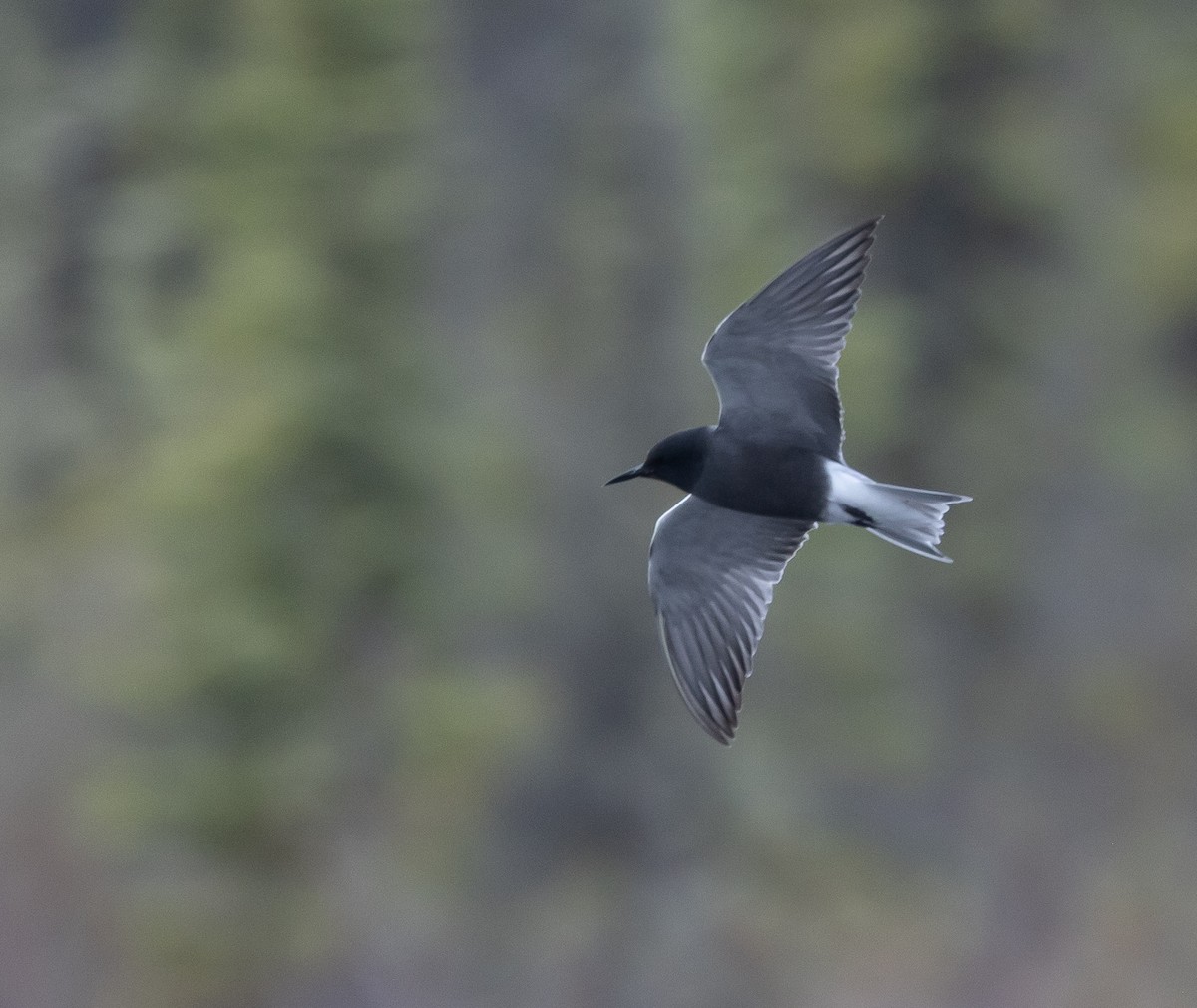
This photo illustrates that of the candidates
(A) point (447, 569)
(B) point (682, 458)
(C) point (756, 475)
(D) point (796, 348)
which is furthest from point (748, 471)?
(A) point (447, 569)

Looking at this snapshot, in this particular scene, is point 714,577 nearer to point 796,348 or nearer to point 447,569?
point 796,348

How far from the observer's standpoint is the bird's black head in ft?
19.9

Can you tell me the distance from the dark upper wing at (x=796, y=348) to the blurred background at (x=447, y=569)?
13.1ft

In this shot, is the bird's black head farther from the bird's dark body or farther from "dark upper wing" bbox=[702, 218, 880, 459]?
"dark upper wing" bbox=[702, 218, 880, 459]

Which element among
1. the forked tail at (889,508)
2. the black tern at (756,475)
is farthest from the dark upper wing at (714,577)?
the forked tail at (889,508)

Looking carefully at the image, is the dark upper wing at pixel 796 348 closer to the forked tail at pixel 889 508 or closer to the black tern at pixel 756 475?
the black tern at pixel 756 475

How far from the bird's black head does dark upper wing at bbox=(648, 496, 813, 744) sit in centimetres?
17

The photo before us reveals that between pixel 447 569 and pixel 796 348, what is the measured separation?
5062 millimetres

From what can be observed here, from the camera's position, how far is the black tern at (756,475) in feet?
19.6

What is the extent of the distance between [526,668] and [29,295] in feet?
20.9

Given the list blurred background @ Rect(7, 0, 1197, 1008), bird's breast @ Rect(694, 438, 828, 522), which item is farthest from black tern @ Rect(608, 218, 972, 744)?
blurred background @ Rect(7, 0, 1197, 1008)

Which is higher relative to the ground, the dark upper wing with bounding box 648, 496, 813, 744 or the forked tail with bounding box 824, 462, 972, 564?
the forked tail with bounding box 824, 462, 972, 564

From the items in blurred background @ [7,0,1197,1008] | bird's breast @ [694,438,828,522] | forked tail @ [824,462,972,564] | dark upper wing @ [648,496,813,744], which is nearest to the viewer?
forked tail @ [824,462,972,564]

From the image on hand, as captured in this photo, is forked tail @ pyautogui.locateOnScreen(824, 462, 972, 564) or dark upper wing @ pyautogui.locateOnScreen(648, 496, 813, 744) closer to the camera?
forked tail @ pyautogui.locateOnScreen(824, 462, 972, 564)
